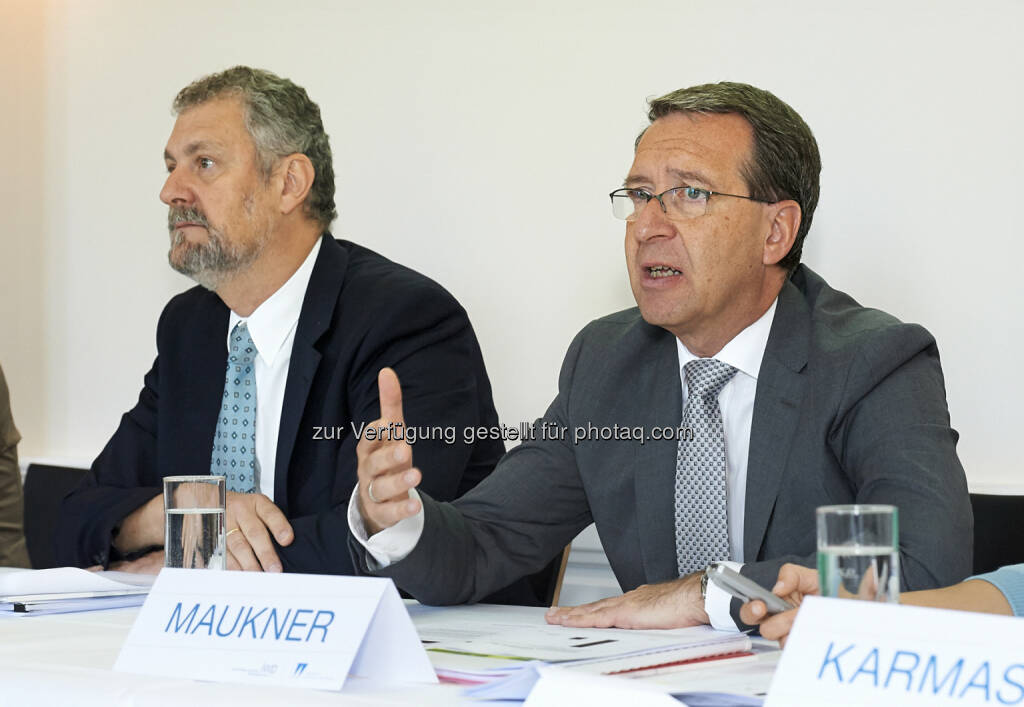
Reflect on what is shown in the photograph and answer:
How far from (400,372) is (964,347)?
3.92ft

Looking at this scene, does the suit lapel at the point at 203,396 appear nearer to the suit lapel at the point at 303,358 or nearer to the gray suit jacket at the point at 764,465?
the suit lapel at the point at 303,358

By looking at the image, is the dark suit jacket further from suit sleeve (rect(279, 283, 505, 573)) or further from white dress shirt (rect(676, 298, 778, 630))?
white dress shirt (rect(676, 298, 778, 630))

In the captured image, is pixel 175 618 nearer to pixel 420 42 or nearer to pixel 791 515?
pixel 791 515

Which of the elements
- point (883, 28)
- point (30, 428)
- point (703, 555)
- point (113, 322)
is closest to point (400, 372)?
point (703, 555)

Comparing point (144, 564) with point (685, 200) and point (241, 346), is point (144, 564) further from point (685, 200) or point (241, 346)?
point (685, 200)

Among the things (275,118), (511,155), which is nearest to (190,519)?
(275,118)

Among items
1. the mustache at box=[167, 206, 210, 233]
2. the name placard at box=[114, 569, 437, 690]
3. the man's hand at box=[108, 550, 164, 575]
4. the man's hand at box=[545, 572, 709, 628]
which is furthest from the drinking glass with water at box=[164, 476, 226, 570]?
the mustache at box=[167, 206, 210, 233]

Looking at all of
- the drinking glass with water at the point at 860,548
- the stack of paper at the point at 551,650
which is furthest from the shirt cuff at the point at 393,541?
the drinking glass with water at the point at 860,548

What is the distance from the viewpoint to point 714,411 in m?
2.00

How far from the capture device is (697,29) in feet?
9.30

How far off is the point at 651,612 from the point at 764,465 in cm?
44

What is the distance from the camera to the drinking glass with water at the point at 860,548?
3.45ft

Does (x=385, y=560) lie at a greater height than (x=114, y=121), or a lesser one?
lesser

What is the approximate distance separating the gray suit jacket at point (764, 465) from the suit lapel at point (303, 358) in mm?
530
